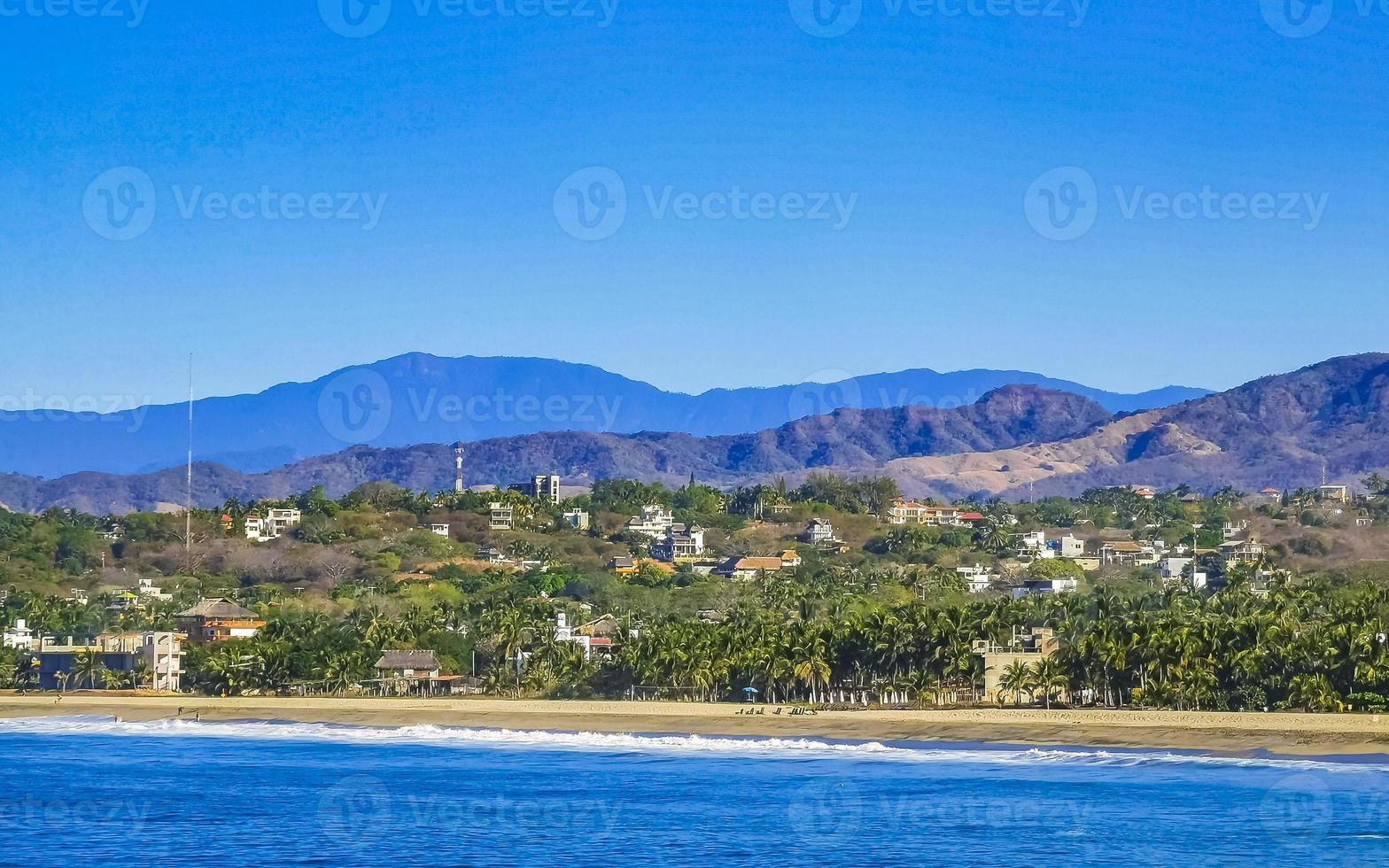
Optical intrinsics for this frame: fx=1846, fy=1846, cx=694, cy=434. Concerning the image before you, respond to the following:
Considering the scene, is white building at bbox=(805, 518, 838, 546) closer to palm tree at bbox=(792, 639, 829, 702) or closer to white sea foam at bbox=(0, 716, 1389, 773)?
palm tree at bbox=(792, 639, 829, 702)

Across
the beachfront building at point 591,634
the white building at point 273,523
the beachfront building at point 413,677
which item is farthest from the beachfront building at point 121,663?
the white building at point 273,523

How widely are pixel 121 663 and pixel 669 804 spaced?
38820 millimetres

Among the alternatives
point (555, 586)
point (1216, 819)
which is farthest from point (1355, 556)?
point (1216, 819)

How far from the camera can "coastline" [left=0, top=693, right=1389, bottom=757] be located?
171 ft

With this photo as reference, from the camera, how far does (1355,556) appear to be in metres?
118

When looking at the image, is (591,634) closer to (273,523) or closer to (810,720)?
(810,720)

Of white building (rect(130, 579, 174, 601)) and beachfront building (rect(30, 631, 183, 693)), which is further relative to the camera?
white building (rect(130, 579, 174, 601))

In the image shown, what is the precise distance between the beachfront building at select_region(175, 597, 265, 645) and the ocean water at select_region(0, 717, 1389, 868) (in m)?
24.1

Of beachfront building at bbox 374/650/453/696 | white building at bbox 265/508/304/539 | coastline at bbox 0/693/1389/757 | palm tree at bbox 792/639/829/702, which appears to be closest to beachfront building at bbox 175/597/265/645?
beachfront building at bbox 374/650/453/696

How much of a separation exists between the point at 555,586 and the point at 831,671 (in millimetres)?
40040

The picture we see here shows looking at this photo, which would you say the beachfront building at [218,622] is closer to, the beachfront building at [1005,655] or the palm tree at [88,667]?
the palm tree at [88,667]

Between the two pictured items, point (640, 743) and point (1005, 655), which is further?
point (1005, 655)

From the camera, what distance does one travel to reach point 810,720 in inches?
2314

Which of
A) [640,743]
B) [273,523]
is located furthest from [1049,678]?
[273,523]
